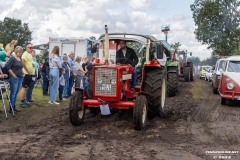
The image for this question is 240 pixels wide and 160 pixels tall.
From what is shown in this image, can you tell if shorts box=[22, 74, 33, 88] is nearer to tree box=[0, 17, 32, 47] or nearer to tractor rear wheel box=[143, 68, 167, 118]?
tractor rear wheel box=[143, 68, 167, 118]

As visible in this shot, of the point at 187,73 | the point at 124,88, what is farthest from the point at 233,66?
the point at 187,73

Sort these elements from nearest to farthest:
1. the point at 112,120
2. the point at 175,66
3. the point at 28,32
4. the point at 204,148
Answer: the point at 204,148, the point at 112,120, the point at 175,66, the point at 28,32

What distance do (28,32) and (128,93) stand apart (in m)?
64.9

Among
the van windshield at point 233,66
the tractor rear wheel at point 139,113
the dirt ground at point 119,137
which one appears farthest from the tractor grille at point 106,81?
the van windshield at point 233,66

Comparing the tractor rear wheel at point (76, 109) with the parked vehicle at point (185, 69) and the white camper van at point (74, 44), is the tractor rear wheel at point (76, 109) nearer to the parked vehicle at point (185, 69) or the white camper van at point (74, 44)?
the white camper van at point (74, 44)

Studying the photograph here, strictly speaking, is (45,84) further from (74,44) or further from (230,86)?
(230,86)

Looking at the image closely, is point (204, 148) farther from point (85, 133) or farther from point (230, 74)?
point (230, 74)

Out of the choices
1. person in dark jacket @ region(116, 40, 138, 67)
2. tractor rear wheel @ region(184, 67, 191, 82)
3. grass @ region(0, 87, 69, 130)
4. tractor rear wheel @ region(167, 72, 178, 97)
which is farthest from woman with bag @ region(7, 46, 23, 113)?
tractor rear wheel @ region(184, 67, 191, 82)

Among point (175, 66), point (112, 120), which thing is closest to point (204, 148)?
point (112, 120)

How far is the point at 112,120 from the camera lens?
29.6ft

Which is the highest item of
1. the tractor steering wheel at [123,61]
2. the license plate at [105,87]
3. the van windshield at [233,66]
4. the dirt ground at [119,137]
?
the tractor steering wheel at [123,61]

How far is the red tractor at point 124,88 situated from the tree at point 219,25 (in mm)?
39646

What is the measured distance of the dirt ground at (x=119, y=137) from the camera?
601 cm

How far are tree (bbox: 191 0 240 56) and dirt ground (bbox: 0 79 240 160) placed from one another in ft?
128
